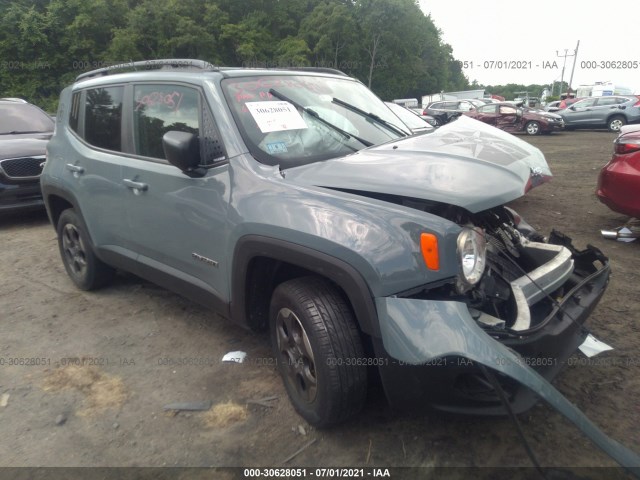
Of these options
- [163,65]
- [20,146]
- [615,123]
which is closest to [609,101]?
[615,123]

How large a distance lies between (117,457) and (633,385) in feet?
9.20

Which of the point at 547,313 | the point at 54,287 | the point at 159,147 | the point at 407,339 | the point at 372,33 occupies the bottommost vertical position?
the point at 54,287

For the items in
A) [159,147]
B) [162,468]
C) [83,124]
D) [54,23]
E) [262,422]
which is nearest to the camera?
[162,468]

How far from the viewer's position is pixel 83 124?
404 cm

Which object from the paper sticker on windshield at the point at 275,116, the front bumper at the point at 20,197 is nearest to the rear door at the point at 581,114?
the front bumper at the point at 20,197

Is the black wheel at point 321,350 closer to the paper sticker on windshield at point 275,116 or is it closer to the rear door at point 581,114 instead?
the paper sticker on windshield at point 275,116

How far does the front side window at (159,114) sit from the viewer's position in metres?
3.03

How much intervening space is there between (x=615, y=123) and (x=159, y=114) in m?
22.6

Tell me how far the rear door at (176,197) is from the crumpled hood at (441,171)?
0.53 m

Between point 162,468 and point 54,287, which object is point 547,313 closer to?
point 162,468

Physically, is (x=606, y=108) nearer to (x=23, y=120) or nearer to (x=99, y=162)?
(x=23, y=120)

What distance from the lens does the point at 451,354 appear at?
185cm

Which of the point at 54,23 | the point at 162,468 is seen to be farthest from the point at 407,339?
the point at 54,23

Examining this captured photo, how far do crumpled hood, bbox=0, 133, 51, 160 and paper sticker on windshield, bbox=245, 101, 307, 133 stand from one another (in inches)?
214
